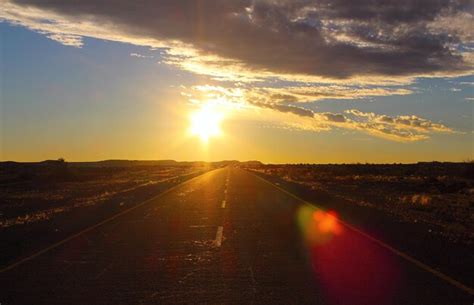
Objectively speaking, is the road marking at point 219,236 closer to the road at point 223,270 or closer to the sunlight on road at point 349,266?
the road at point 223,270

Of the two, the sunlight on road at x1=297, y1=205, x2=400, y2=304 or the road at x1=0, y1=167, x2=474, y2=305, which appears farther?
the sunlight on road at x1=297, y1=205, x2=400, y2=304

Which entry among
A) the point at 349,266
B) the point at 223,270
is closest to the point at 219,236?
the point at 223,270

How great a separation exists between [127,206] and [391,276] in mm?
16402

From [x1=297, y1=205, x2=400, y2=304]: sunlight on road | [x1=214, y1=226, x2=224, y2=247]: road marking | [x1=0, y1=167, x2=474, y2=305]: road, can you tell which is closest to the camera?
[x1=0, y1=167, x2=474, y2=305]: road

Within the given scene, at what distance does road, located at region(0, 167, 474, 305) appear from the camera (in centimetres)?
777

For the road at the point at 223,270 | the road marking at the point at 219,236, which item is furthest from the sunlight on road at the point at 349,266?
the road marking at the point at 219,236

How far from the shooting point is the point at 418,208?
88.4 ft

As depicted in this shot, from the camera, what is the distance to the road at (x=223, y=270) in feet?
25.5

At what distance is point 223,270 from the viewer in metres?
9.65

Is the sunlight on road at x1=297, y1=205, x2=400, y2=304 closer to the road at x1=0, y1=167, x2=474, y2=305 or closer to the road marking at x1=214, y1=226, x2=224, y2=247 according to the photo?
A: the road at x1=0, y1=167, x2=474, y2=305

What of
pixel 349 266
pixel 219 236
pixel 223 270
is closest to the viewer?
pixel 223 270

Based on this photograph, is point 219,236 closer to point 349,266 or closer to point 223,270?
point 223,270

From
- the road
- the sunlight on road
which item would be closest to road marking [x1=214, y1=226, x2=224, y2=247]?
the road

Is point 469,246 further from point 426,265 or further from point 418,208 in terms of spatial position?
point 418,208
